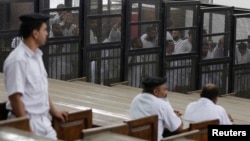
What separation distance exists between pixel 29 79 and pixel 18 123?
297 mm

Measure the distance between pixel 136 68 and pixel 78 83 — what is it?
3.16 feet

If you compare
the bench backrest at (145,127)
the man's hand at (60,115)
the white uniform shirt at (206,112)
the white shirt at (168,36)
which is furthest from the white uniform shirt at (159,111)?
the white shirt at (168,36)

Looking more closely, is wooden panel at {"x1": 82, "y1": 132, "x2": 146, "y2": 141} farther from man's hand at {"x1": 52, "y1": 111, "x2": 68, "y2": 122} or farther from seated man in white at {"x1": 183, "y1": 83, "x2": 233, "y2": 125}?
seated man in white at {"x1": 183, "y1": 83, "x2": 233, "y2": 125}

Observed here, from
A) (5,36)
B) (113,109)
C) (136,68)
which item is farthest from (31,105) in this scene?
(136,68)

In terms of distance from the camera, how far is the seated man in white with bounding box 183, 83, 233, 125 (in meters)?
6.95

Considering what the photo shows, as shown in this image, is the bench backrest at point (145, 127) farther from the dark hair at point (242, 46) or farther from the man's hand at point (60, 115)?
the dark hair at point (242, 46)

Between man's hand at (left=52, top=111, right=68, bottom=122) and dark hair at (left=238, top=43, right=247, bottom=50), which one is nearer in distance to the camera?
man's hand at (left=52, top=111, right=68, bottom=122)

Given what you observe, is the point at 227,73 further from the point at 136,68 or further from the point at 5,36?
the point at 5,36

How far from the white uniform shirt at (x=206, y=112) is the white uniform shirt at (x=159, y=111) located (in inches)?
29.0

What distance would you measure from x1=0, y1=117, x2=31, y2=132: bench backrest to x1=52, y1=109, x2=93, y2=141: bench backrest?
61 cm

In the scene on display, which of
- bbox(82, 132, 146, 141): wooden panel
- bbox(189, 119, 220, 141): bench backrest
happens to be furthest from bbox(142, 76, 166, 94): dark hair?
bbox(82, 132, 146, 141): wooden panel

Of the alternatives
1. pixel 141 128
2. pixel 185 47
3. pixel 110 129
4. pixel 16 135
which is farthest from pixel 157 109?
pixel 185 47

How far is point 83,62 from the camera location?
10438 millimetres

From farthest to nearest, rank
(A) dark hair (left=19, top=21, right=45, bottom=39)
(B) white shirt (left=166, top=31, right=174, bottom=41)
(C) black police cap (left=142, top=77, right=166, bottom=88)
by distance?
(B) white shirt (left=166, top=31, right=174, bottom=41) → (C) black police cap (left=142, top=77, right=166, bottom=88) → (A) dark hair (left=19, top=21, right=45, bottom=39)
